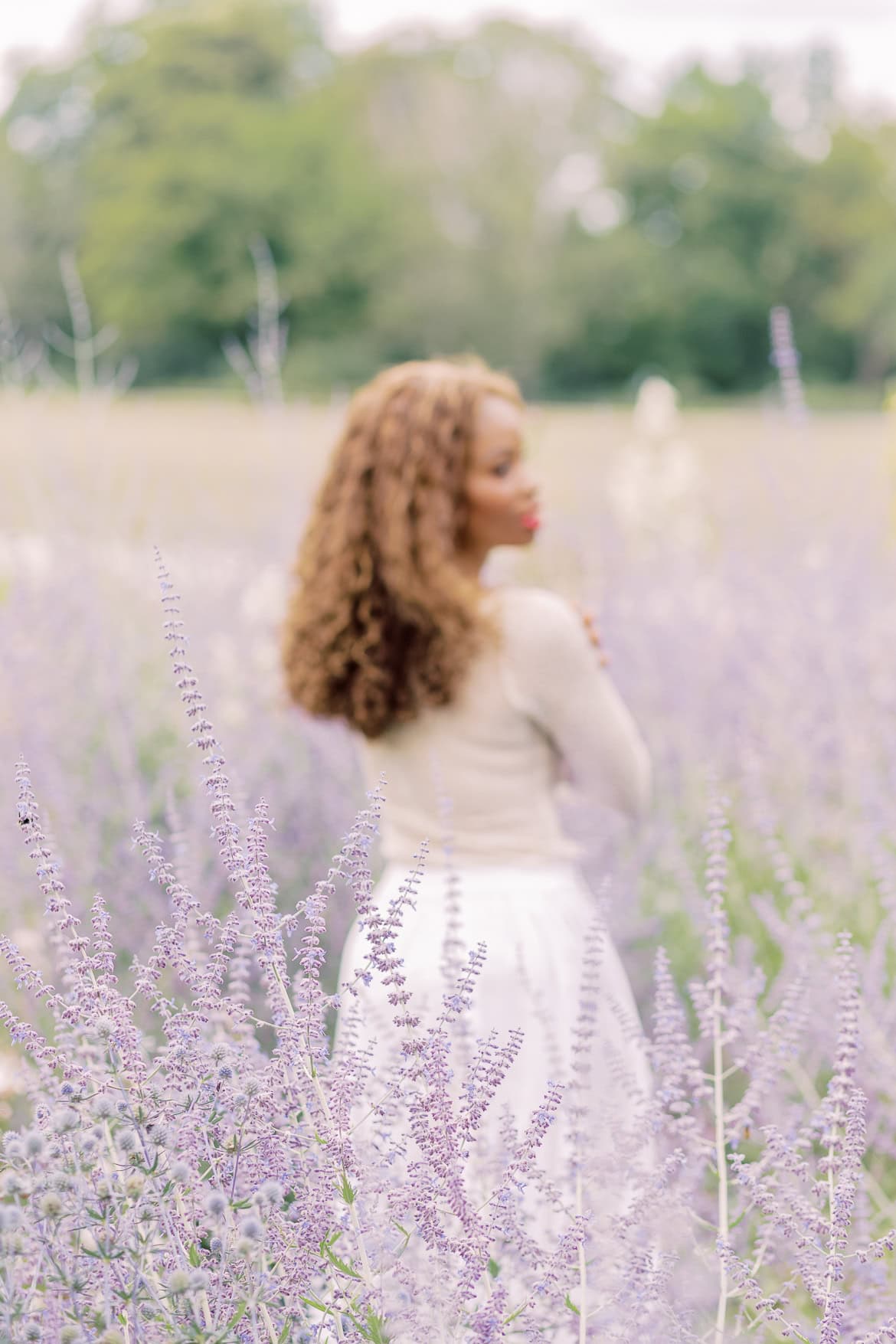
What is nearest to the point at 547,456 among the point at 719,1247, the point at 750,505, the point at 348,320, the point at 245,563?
the point at 750,505

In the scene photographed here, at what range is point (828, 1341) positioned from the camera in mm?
1047

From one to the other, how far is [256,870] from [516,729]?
46.0 inches

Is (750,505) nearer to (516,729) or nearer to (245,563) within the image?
(245,563)

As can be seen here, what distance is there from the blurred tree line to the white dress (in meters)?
31.3

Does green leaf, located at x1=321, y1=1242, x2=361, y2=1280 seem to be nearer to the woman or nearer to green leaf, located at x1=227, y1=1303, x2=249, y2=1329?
green leaf, located at x1=227, y1=1303, x2=249, y2=1329

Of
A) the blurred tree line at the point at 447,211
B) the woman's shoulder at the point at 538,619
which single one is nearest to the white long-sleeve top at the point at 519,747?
the woman's shoulder at the point at 538,619

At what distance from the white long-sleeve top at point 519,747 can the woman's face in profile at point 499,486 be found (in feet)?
0.32

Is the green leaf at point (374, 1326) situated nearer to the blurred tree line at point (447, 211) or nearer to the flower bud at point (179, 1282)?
the flower bud at point (179, 1282)

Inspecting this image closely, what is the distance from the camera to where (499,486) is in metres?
2.22

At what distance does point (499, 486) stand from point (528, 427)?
0.24 meters

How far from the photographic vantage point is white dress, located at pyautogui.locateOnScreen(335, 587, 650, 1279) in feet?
6.93

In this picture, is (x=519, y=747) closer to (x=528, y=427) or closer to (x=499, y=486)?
(x=499, y=486)

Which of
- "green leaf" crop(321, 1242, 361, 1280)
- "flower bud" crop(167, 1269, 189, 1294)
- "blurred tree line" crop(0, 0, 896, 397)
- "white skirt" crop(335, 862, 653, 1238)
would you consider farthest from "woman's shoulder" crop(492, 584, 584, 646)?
"blurred tree line" crop(0, 0, 896, 397)

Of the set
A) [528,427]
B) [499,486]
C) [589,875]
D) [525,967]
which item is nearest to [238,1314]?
[525,967]
